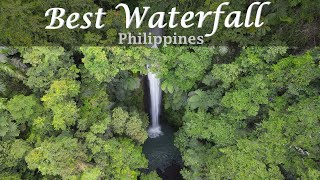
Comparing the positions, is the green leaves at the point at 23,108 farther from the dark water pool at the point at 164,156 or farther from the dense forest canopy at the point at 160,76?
the dark water pool at the point at 164,156

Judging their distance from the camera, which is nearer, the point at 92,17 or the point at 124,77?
the point at 92,17

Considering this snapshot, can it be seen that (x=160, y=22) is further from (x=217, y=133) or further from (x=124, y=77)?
(x=217, y=133)

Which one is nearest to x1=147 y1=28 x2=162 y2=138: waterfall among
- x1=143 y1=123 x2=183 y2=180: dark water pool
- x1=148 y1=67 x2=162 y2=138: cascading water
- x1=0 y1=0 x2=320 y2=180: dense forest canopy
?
x1=148 y1=67 x2=162 y2=138: cascading water

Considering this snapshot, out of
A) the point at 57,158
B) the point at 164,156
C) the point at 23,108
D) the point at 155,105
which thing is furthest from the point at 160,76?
the point at 23,108

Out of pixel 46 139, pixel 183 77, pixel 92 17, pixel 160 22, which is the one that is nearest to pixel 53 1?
pixel 92 17

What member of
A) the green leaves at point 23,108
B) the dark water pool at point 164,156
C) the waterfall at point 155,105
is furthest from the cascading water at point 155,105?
the green leaves at point 23,108

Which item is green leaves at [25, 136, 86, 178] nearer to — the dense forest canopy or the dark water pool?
the dense forest canopy

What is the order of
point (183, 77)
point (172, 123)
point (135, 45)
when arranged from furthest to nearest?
point (172, 123)
point (183, 77)
point (135, 45)
